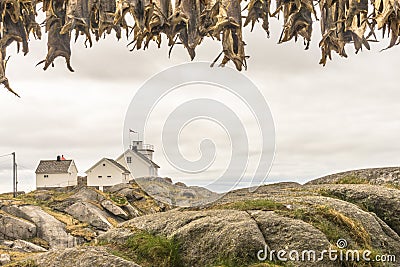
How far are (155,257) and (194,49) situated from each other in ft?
11.0

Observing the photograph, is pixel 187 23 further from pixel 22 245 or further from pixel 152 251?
pixel 22 245

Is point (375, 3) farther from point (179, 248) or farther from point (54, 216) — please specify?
point (54, 216)

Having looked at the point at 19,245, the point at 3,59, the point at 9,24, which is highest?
the point at 9,24

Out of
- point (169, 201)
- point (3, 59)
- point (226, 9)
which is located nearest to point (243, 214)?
point (169, 201)

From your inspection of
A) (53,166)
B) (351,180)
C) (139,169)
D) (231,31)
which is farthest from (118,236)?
(53,166)

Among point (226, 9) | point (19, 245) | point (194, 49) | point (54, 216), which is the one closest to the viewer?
point (226, 9)

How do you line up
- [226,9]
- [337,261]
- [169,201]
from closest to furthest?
[226,9]
[337,261]
[169,201]

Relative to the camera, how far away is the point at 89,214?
4188 cm

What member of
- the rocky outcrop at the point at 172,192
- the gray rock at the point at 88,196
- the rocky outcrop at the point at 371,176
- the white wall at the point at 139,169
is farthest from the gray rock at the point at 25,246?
the white wall at the point at 139,169

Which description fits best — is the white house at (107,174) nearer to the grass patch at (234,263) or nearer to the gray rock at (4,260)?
the gray rock at (4,260)

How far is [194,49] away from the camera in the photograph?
7.51m

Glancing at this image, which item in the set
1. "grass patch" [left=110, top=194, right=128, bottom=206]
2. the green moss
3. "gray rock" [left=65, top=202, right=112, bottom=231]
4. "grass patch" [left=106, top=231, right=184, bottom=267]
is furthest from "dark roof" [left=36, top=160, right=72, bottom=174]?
"grass patch" [left=106, top=231, right=184, bottom=267]

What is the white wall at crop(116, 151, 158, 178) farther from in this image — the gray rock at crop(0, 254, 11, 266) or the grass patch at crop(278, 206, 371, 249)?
the gray rock at crop(0, 254, 11, 266)

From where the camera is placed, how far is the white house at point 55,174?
6319 centimetres
